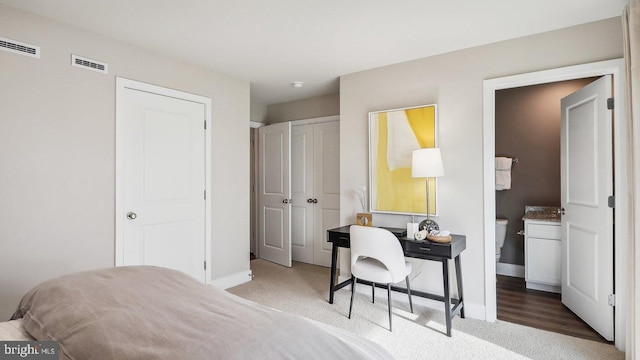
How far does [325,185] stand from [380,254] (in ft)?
6.61

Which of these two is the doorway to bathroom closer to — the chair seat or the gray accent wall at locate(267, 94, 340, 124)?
the chair seat

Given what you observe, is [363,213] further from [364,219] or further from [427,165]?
[427,165]

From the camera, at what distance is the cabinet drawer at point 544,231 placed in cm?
350

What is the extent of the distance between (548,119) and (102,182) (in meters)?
4.81

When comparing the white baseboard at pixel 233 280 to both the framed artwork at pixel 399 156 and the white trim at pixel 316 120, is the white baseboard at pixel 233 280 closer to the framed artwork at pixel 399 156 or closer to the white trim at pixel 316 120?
the framed artwork at pixel 399 156

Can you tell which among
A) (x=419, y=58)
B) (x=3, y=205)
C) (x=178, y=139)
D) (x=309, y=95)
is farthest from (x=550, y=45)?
(x=3, y=205)

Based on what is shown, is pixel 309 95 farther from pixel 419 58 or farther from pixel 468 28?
pixel 468 28

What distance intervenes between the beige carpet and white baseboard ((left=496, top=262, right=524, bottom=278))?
5.06 feet

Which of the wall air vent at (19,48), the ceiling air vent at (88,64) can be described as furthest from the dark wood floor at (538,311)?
the wall air vent at (19,48)

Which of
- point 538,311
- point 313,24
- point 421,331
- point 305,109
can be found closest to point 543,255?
point 538,311

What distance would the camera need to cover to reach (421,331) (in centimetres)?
266

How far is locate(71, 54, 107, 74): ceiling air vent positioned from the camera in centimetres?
256

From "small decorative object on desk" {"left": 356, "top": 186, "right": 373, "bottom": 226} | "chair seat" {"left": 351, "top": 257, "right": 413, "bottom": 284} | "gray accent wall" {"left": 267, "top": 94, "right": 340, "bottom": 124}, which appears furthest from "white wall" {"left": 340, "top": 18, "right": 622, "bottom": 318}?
"gray accent wall" {"left": 267, "top": 94, "right": 340, "bottom": 124}

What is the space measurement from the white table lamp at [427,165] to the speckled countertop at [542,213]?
1.56 meters
